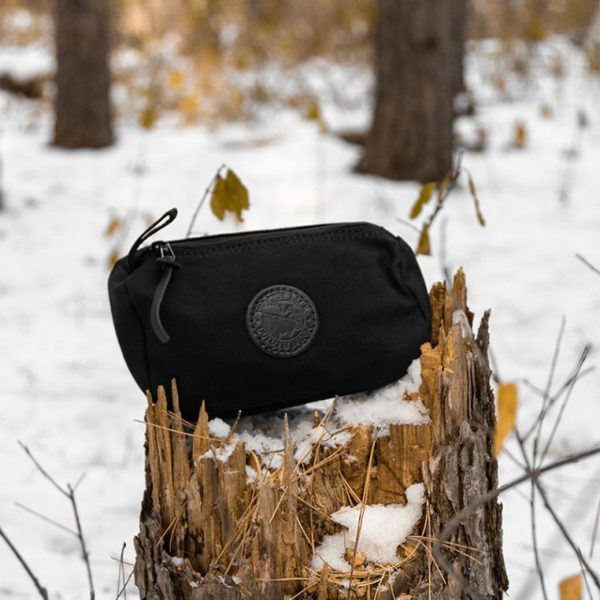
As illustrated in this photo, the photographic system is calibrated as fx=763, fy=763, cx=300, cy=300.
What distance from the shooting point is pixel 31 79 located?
8.38 m

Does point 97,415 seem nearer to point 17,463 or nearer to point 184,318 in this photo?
point 17,463

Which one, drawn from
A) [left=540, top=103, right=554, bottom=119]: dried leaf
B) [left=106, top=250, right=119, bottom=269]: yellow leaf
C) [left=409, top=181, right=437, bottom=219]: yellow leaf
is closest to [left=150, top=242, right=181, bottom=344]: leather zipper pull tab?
[left=409, top=181, right=437, bottom=219]: yellow leaf

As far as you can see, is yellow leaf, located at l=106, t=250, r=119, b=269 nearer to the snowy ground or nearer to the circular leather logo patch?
the snowy ground

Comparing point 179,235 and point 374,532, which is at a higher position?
point 179,235

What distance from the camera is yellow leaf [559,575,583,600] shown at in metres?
0.77

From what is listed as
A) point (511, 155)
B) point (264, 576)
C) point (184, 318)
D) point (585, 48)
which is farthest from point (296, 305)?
point (585, 48)

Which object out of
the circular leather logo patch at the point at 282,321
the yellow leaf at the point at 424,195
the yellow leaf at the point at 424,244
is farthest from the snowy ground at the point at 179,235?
the yellow leaf at the point at 424,195

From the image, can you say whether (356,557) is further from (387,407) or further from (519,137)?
(519,137)

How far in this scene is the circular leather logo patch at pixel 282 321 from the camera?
1.32 metres

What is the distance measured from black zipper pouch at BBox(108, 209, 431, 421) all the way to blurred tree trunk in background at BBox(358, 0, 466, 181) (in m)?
3.32

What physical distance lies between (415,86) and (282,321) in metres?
3.53

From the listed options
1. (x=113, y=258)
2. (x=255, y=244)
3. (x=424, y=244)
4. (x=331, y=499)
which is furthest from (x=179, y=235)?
(x=331, y=499)

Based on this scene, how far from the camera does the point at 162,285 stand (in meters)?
1.27

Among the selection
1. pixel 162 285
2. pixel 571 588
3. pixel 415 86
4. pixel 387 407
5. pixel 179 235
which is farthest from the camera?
pixel 415 86
